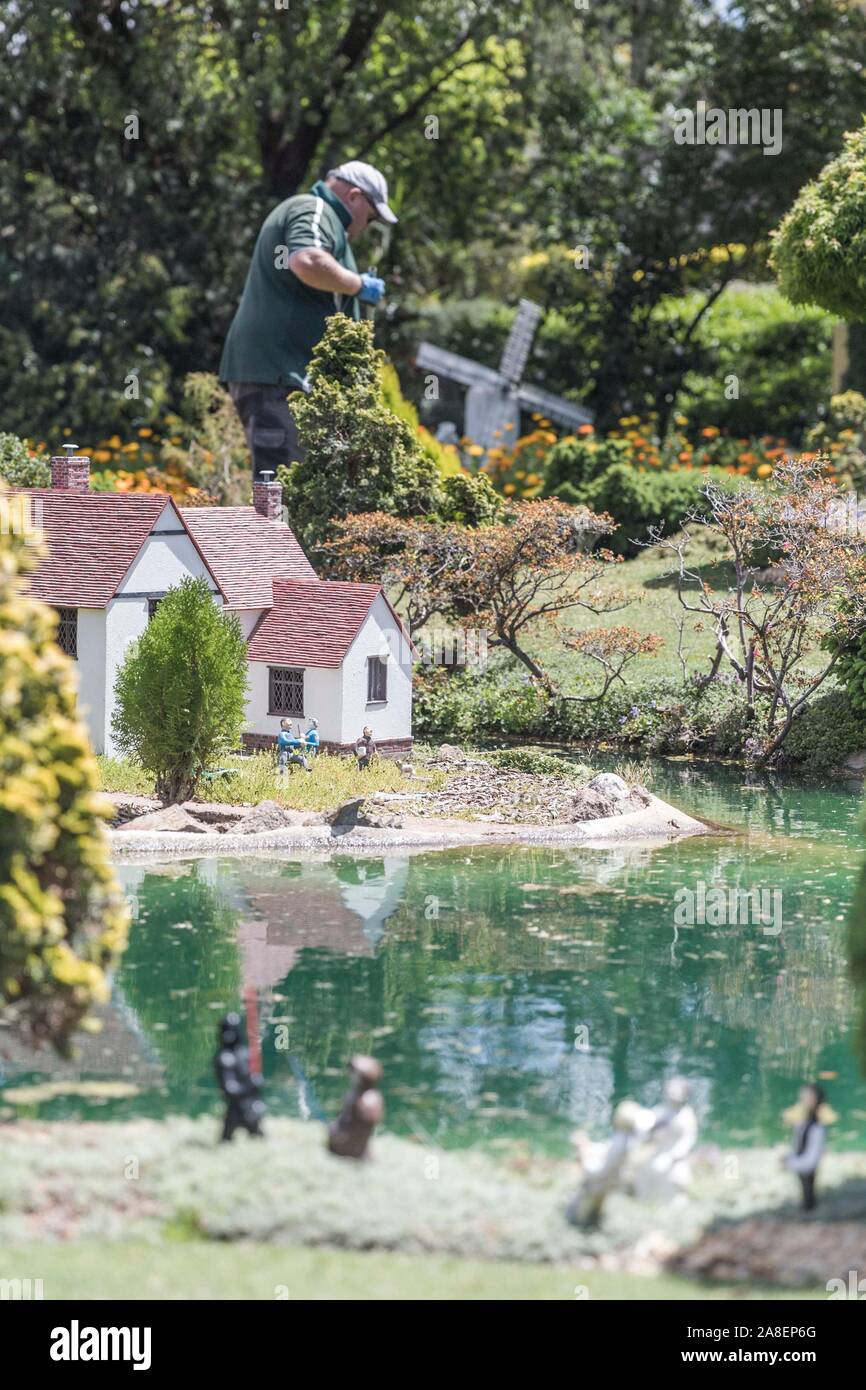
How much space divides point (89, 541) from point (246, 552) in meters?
3.17

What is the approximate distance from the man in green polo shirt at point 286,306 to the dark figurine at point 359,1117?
904 inches

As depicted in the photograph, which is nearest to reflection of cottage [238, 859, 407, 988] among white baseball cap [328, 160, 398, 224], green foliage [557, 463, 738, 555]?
white baseball cap [328, 160, 398, 224]

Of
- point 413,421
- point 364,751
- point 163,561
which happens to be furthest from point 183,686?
point 413,421

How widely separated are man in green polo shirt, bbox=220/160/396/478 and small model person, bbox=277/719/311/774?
8.98m

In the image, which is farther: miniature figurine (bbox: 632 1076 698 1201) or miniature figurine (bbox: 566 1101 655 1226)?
miniature figurine (bbox: 632 1076 698 1201)

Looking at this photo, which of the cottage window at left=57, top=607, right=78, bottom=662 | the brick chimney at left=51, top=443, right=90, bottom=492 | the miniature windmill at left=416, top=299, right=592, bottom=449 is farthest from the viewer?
the miniature windmill at left=416, top=299, right=592, bottom=449

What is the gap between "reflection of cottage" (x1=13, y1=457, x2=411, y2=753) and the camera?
27062mm

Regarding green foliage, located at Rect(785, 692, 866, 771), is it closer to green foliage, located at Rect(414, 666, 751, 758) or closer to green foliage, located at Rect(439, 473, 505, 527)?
green foliage, located at Rect(414, 666, 751, 758)

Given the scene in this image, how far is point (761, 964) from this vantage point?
64.8 feet

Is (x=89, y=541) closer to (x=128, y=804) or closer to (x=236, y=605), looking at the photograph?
(x=236, y=605)

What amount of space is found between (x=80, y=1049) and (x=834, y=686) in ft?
58.5

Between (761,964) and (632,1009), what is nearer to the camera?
(632,1009)
